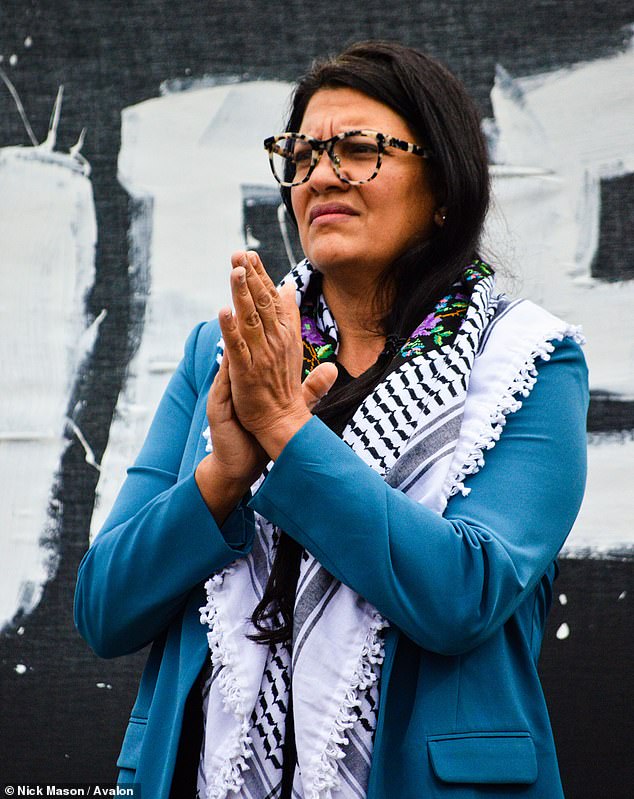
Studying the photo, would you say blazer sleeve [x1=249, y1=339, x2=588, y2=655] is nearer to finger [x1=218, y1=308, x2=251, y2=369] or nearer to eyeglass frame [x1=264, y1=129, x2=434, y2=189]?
finger [x1=218, y1=308, x2=251, y2=369]

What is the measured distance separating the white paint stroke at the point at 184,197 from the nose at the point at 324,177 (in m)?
0.81

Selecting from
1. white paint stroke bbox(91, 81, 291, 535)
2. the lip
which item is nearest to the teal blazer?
the lip

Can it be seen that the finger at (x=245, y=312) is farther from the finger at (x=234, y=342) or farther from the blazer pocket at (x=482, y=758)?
the blazer pocket at (x=482, y=758)

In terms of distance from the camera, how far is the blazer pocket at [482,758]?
3.69 feet

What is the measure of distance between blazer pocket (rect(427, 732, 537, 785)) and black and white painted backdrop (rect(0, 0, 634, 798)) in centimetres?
97

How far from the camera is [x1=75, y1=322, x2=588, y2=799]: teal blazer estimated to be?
1.10m

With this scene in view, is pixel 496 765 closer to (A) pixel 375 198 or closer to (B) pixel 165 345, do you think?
(A) pixel 375 198

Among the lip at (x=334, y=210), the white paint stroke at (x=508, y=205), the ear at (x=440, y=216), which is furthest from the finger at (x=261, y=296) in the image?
the white paint stroke at (x=508, y=205)

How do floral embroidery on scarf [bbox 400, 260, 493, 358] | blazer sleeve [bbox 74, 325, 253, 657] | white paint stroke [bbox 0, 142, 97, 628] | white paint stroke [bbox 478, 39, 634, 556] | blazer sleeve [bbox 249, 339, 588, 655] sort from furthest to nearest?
1. white paint stroke [bbox 0, 142, 97, 628]
2. white paint stroke [bbox 478, 39, 634, 556]
3. floral embroidery on scarf [bbox 400, 260, 493, 358]
4. blazer sleeve [bbox 74, 325, 253, 657]
5. blazer sleeve [bbox 249, 339, 588, 655]

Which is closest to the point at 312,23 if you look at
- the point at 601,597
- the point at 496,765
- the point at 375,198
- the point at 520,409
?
the point at 375,198

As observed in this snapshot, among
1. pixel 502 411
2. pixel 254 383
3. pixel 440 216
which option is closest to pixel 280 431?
pixel 254 383

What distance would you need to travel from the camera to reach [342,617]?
1.18m

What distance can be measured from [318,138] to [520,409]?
21.3 inches

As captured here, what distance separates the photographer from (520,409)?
1.27m
